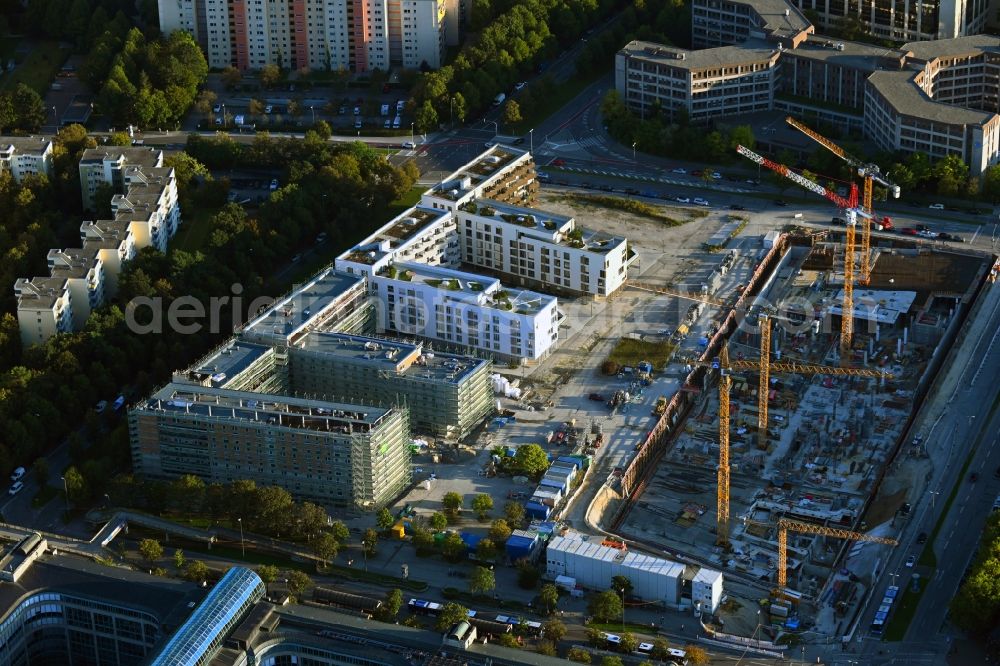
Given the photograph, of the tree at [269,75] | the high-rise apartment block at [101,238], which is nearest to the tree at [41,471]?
the high-rise apartment block at [101,238]

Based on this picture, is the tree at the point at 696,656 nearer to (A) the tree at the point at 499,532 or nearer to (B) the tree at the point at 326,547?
(A) the tree at the point at 499,532

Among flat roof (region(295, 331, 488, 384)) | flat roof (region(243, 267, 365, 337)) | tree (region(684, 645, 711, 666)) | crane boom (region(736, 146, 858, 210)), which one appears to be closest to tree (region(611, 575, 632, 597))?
tree (region(684, 645, 711, 666))

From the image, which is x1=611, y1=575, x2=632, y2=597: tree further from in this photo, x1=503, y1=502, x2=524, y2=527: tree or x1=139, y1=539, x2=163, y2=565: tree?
x1=139, y1=539, x2=163, y2=565: tree

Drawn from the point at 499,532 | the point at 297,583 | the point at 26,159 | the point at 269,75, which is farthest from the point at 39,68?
the point at 297,583

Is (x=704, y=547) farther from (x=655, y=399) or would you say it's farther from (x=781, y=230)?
(x=781, y=230)

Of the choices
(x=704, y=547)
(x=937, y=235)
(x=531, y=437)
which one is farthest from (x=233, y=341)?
(x=937, y=235)

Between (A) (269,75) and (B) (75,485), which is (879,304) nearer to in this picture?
(B) (75,485)
